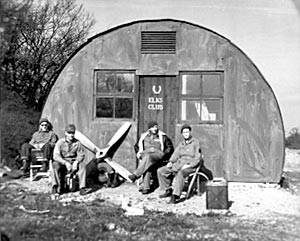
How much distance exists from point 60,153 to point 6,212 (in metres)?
4.39

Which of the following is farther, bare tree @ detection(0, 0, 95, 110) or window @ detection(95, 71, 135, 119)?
window @ detection(95, 71, 135, 119)

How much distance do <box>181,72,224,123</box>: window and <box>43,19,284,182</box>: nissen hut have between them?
2cm

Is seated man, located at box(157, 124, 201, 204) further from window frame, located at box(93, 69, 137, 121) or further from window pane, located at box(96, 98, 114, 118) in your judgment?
window pane, located at box(96, 98, 114, 118)

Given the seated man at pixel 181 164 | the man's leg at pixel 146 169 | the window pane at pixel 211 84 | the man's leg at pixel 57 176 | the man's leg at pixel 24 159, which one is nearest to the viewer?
the man's leg at pixel 24 159

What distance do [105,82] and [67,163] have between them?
6.39 ft

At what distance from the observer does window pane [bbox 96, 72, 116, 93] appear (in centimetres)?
866

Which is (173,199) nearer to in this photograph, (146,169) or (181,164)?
(181,164)

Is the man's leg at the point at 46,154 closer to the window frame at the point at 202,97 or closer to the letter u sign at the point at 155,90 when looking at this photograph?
the letter u sign at the point at 155,90

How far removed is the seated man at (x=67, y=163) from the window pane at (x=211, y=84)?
2.34 meters

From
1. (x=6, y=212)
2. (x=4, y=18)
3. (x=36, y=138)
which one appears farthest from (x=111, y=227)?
(x=36, y=138)

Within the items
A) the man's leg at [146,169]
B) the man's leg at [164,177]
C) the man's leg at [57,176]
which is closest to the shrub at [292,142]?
the man's leg at [164,177]

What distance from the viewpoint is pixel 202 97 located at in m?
8.50

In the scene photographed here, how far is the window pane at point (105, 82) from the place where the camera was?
8656mm

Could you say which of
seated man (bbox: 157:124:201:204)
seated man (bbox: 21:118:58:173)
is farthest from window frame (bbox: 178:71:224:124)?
seated man (bbox: 21:118:58:173)
